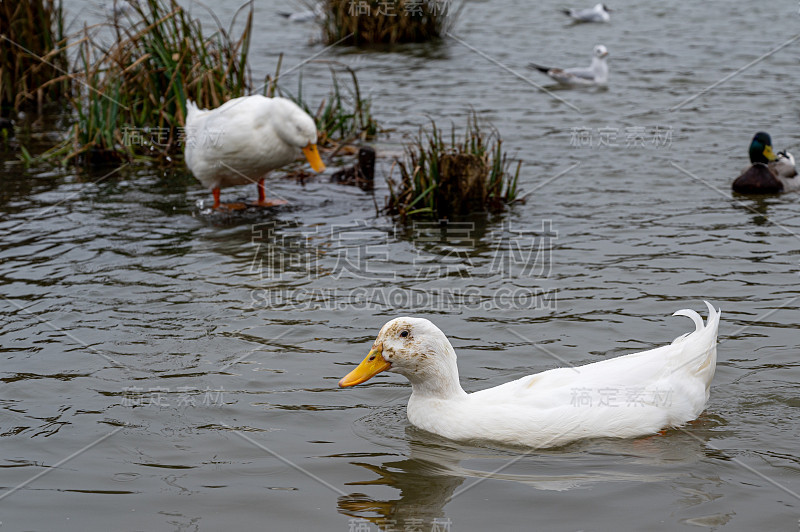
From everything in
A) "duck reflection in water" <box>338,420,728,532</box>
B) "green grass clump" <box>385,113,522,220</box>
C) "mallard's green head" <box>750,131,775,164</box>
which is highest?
"mallard's green head" <box>750,131,775,164</box>

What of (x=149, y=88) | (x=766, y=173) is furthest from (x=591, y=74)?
(x=149, y=88)

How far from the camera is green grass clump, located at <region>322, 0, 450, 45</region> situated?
18.7m

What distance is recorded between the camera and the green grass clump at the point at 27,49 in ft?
44.2

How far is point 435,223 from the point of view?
960 cm

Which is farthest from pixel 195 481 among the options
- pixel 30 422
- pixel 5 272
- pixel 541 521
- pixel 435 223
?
pixel 435 223

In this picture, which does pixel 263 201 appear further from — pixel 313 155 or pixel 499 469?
pixel 499 469

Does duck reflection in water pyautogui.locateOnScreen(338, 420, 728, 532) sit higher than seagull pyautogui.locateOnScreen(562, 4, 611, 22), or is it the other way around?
seagull pyautogui.locateOnScreen(562, 4, 611, 22)

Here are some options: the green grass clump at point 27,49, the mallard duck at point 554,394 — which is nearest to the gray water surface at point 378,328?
the mallard duck at point 554,394

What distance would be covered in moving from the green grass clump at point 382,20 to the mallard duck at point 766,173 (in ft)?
31.8

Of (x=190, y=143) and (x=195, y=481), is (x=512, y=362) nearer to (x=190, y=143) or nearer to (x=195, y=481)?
(x=195, y=481)

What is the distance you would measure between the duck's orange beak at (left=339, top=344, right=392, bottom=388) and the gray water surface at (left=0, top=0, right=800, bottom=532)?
32 cm

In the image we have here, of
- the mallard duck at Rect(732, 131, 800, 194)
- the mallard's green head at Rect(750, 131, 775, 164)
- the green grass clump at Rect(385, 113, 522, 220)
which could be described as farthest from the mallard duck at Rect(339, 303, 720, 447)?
the mallard's green head at Rect(750, 131, 775, 164)

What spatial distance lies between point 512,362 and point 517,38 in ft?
49.0

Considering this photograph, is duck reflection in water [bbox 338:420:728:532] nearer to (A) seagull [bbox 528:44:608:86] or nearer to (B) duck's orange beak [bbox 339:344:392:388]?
(B) duck's orange beak [bbox 339:344:392:388]
